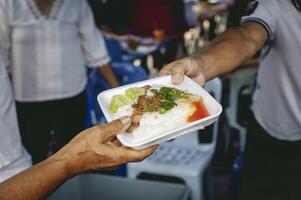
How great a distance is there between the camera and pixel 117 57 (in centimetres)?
475

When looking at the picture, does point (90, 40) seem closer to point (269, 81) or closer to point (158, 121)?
point (269, 81)

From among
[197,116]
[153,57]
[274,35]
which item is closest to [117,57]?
[153,57]

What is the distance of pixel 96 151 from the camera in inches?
52.6

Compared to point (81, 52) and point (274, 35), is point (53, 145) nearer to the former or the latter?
point (81, 52)

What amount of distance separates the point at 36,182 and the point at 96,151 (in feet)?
0.74

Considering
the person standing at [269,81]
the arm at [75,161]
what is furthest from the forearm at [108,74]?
the arm at [75,161]

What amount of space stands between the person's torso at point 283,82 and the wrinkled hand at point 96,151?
1102 mm

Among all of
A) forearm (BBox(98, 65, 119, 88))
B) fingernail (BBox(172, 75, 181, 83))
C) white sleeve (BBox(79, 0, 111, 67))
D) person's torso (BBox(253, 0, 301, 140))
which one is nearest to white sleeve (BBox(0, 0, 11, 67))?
white sleeve (BBox(79, 0, 111, 67))

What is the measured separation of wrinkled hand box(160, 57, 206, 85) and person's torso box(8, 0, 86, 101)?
1.19 metres

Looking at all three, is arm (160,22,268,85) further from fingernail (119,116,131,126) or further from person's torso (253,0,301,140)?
fingernail (119,116,131,126)

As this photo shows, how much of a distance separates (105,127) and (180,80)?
508 mm

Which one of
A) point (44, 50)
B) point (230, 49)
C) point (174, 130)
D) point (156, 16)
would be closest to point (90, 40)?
Answer: point (44, 50)

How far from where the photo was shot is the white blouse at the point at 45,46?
2.53 meters

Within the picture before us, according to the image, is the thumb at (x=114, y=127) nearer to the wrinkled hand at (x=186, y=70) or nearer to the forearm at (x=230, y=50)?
the wrinkled hand at (x=186, y=70)
